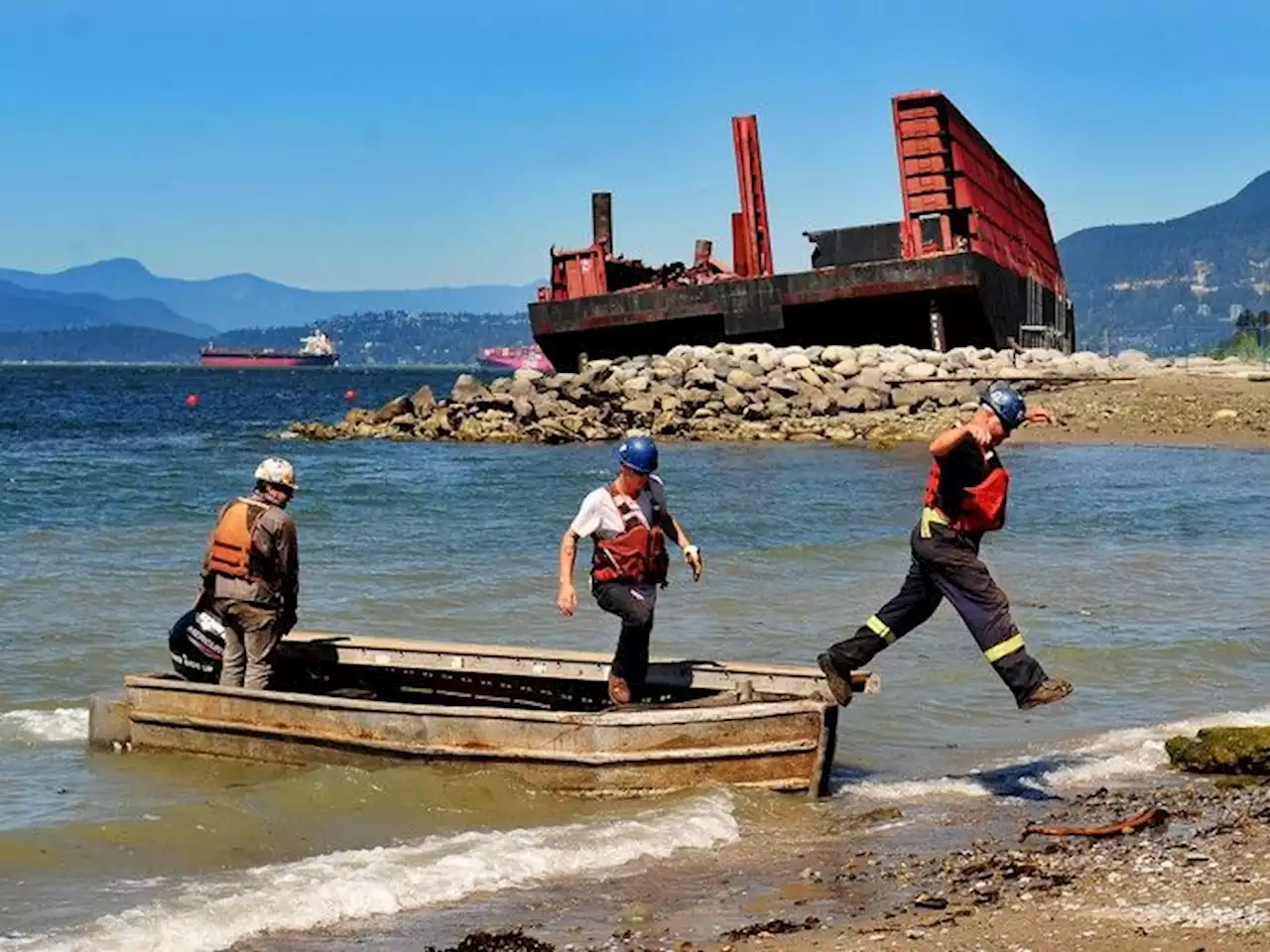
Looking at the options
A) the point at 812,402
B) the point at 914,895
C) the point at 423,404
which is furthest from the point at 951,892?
the point at 423,404

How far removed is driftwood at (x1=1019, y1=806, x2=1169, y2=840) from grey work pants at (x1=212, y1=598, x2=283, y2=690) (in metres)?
4.00

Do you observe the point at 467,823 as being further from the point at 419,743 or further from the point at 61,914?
the point at 61,914

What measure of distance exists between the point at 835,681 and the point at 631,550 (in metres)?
1.18

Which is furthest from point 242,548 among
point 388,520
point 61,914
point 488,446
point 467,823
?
point 488,446

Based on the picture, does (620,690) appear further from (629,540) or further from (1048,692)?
(1048,692)

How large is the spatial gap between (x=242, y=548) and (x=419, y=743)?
1.38m

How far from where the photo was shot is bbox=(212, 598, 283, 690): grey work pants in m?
9.41

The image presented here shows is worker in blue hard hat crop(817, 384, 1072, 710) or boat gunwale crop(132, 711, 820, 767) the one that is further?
boat gunwale crop(132, 711, 820, 767)

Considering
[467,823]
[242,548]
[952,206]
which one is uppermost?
[952,206]

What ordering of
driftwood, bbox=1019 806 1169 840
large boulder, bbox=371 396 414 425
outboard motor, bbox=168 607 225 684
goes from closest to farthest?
driftwood, bbox=1019 806 1169 840 < outboard motor, bbox=168 607 225 684 < large boulder, bbox=371 396 414 425

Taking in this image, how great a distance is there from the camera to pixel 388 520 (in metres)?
23.7

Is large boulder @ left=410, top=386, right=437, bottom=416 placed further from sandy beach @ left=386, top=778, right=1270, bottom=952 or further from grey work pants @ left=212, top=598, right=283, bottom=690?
sandy beach @ left=386, top=778, right=1270, bottom=952

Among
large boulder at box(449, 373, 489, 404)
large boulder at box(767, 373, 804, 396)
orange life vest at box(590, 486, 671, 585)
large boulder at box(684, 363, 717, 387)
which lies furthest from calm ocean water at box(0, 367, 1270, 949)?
large boulder at box(449, 373, 489, 404)

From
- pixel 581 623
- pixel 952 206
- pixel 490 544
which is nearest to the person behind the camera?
pixel 581 623
